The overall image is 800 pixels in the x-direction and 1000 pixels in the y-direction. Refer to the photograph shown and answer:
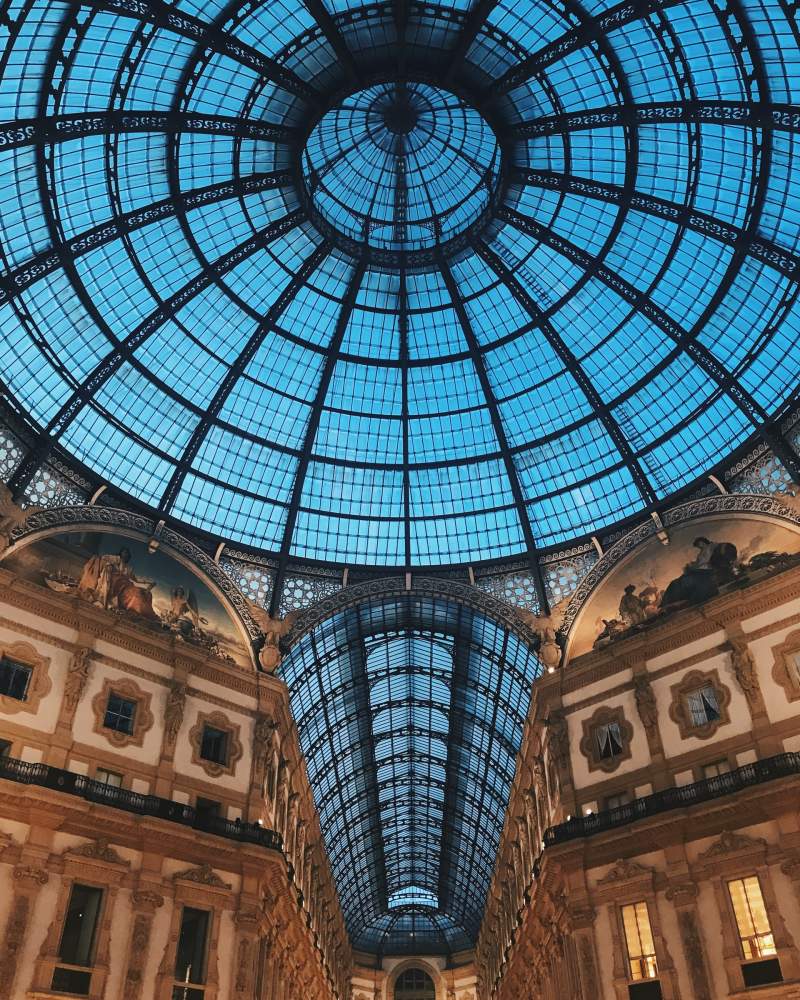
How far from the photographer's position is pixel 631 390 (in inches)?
1625

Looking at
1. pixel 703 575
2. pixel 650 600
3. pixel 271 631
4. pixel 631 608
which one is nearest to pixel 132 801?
pixel 271 631

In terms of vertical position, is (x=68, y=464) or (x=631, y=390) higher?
(x=631, y=390)

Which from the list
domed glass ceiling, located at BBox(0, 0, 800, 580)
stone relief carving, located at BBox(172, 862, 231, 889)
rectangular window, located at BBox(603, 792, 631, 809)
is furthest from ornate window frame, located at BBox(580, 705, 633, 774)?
stone relief carving, located at BBox(172, 862, 231, 889)

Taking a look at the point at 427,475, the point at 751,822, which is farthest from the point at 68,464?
the point at 751,822

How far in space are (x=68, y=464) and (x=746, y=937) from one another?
31.8 metres

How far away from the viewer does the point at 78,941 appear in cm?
2731

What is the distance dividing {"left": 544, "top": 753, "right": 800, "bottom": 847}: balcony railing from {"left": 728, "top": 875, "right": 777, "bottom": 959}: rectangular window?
2812mm

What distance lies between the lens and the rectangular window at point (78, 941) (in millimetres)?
26188

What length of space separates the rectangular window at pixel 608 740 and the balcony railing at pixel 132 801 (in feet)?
45.2

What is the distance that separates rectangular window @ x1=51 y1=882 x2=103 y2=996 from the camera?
2619 cm

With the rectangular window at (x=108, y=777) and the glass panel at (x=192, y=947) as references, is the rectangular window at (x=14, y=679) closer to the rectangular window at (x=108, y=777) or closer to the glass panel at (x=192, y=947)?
the rectangular window at (x=108, y=777)

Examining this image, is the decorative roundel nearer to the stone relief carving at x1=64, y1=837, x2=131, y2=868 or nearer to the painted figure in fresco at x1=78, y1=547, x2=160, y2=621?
the painted figure in fresco at x1=78, y1=547, x2=160, y2=621

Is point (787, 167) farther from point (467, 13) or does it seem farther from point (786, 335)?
point (467, 13)

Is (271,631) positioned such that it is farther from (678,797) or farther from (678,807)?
(678,807)
